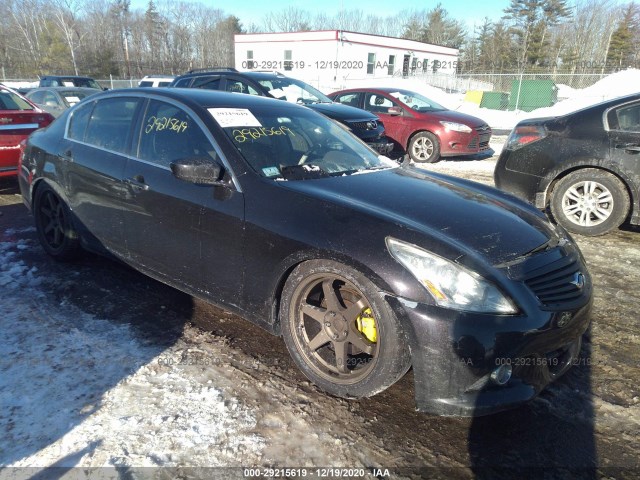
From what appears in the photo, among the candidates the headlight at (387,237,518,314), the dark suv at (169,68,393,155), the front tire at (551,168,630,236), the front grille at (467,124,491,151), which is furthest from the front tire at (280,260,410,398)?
the front grille at (467,124,491,151)

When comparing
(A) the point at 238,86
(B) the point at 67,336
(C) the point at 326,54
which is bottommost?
(B) the point at 67,336

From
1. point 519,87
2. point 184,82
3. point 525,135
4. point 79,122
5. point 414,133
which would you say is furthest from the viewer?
point 519,87

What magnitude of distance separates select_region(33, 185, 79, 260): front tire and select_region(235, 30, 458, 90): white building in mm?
35416

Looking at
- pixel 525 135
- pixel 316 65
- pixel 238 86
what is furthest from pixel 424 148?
pixel 316 65

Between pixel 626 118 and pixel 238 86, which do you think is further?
pixel 238 86

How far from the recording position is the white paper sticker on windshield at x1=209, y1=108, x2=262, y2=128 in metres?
3.28

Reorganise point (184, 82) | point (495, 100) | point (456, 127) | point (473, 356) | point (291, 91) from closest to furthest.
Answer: point (473, 356) → point (291, 91) → point (184, 82) → point (456, 127) → point (495, 100)

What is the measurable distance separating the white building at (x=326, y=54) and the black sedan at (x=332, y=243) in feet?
119

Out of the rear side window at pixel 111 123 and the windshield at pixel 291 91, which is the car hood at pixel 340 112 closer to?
the windshield at pixel 291 91

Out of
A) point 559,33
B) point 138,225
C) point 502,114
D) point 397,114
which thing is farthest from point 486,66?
point 138,225

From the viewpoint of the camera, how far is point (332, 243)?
253cm

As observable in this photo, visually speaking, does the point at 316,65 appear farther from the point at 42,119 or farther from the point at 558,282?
the point at 558,282

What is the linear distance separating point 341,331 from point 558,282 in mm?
1183

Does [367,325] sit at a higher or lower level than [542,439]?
higher
